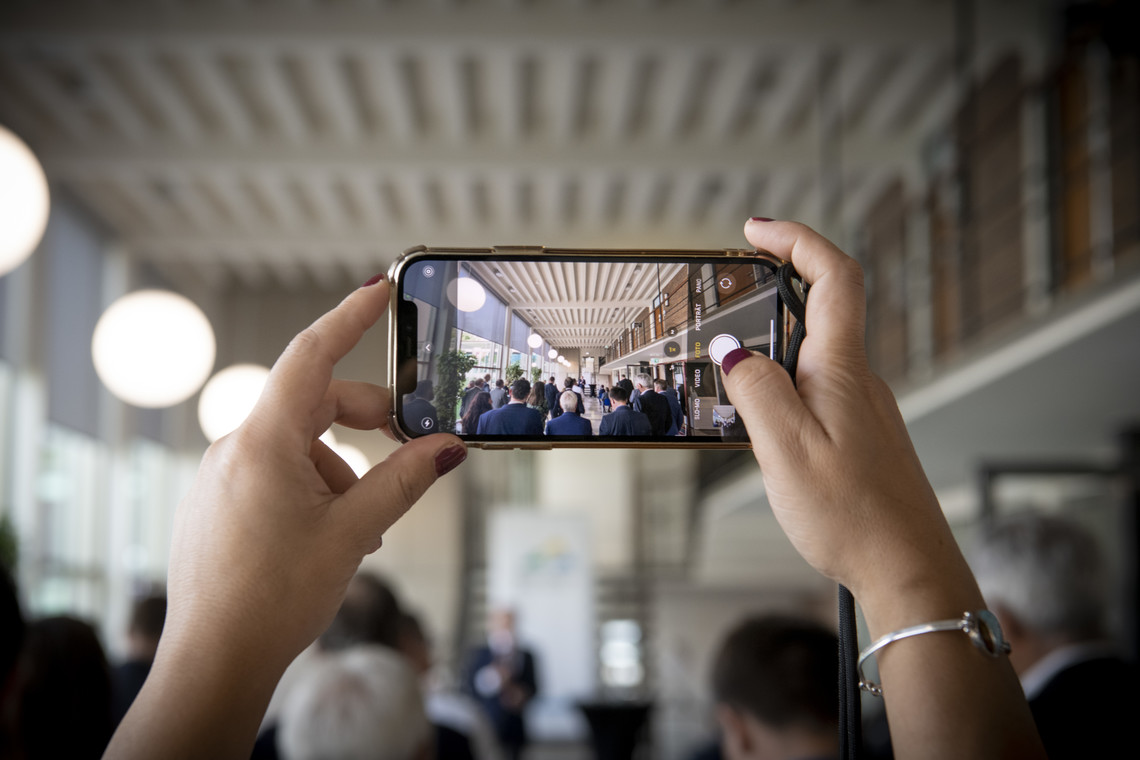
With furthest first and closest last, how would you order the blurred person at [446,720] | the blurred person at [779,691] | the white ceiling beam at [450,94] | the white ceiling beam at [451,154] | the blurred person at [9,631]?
the white ceiling beam at [451,154] < the white ceiling beam at [450,94] < the blurred person at [446,720] < the blurred person at [779,691] < the blurred person at [9,631]

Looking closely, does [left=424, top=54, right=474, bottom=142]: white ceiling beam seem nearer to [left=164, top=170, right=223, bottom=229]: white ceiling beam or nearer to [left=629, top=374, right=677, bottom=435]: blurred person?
[left=164, top=170, right=223, bottom=229]: white ceiling beam

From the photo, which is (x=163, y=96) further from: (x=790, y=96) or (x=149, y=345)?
(x=790, y=96)

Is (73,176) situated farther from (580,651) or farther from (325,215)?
(580,651)

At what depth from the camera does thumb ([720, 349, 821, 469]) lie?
72cm

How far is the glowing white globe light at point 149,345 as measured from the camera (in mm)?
3754

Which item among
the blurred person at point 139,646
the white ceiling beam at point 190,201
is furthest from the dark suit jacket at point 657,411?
the white ceiling beam at point 190,201

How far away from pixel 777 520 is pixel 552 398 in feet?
0.90

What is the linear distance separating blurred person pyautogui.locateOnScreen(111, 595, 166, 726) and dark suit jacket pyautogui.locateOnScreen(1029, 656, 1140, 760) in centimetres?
266

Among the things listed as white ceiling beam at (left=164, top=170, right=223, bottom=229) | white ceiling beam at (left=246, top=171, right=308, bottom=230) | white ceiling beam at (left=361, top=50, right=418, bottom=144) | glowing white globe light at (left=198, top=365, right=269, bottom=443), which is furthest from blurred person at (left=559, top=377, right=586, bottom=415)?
white ceiling beam at (left=164, top=170, right=223, bottom=229)

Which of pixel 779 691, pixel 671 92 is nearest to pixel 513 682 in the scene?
pixel 671 92

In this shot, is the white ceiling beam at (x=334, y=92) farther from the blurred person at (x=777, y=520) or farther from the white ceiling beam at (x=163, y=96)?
the blurred person at (x=777, y=520)

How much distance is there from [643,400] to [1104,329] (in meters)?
3.54

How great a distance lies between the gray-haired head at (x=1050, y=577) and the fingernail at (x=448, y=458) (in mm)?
1601

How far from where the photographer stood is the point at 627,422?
907 millimetres
